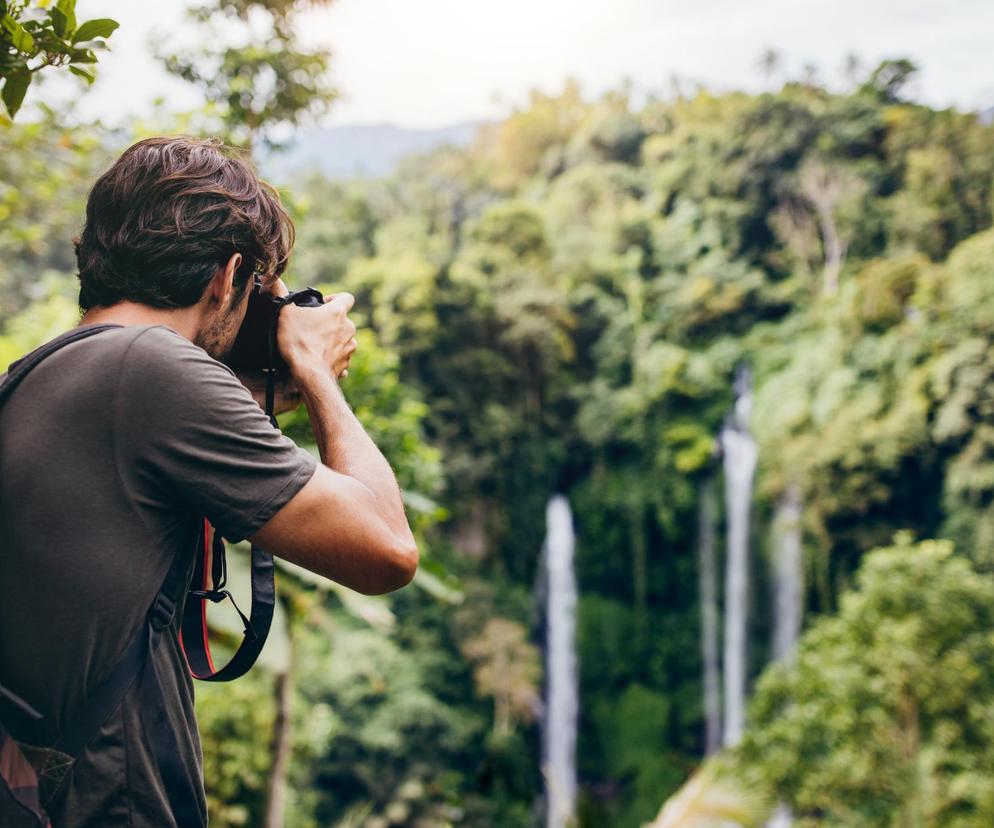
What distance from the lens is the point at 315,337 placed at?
96cm

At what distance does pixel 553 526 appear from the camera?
1454cm

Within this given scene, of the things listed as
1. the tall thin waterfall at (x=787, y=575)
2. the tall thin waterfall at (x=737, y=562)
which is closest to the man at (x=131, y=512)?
the tall thin waterfall at (x=787, y=575)

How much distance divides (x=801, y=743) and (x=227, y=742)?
15.1 feet

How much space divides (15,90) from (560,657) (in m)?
13.9

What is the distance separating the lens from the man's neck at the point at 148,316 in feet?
2.80

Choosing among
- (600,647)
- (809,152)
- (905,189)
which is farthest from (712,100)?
(600,647)

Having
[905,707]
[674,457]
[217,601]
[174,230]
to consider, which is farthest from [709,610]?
[174,230]

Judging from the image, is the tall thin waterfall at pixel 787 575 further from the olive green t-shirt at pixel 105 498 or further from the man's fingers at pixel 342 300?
the olive green t-shirt at pixel 105 498

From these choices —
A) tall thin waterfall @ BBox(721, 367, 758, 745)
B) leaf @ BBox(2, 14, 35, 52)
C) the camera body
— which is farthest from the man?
tall thin waterfall @ BBox(721, 367, 758, 745)

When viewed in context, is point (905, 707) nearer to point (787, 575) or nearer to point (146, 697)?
point (787, 575)

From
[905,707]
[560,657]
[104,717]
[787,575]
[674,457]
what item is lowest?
[560,657]

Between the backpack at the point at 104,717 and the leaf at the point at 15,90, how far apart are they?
15.3 inches

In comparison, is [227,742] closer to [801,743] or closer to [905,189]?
[801,743]

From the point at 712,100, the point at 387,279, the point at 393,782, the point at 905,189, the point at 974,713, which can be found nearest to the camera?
the point at 974,713
